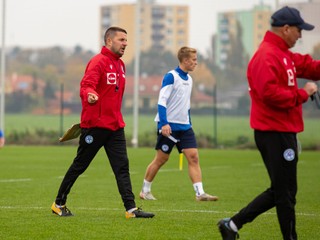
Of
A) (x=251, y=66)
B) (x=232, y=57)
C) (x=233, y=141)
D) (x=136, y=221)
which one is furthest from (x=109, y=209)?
(x=232, y=57)

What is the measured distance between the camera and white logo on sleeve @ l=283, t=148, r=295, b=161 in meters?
8.88

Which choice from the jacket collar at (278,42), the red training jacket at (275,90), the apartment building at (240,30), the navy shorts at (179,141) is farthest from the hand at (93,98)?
the apartment building at (240,30)

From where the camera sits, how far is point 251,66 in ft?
29.6

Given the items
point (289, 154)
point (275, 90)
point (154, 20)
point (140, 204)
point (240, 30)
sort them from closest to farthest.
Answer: point (275, 90), point (289, 154), point (140, 204), point (240, 30), point (154, 20)

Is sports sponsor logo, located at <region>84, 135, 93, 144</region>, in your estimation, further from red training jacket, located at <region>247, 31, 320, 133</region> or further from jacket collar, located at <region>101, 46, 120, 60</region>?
red training jacket, located at <region>247, 31, 320, 133</region>

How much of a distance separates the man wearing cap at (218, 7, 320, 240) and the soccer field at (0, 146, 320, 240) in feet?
4.71

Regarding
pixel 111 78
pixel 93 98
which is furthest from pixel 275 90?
pixel 111 78

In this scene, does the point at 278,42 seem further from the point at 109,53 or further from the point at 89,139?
the point at 89,139

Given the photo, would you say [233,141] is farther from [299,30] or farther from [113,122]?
[299,30]

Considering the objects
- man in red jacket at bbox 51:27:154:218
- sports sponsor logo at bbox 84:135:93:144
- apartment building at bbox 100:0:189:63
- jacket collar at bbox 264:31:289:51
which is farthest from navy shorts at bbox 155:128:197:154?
apartment building at bbox 100:0:189:63

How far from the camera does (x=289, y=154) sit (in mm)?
8883

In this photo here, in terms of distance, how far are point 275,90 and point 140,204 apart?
5710mm

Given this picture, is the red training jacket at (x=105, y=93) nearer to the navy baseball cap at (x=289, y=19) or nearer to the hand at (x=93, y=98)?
the hand at (x=93, y=98)

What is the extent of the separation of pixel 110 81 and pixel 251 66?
3.09 m
